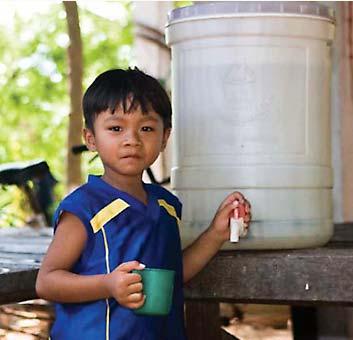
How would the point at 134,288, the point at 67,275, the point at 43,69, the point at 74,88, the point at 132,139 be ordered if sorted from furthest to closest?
1. the point at 43,69
2. the point at 74,88
3. the point at 132,139
4. the point at 67,275
5. the point at 134,288

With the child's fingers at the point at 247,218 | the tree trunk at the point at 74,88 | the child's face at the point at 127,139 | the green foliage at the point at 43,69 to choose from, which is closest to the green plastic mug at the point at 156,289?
the child's face at the point at 127,139

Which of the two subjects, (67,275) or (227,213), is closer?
(67,275)

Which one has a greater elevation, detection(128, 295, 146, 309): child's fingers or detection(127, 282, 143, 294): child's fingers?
detection(127, 282, 143, 294): child's fingers

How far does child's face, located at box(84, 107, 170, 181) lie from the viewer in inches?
84.4

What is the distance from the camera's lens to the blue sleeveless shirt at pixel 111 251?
206 centimetres

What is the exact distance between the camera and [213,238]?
235 cm

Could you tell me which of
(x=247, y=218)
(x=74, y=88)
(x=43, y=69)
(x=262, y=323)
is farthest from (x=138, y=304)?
(x=43, y=69)

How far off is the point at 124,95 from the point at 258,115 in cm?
39

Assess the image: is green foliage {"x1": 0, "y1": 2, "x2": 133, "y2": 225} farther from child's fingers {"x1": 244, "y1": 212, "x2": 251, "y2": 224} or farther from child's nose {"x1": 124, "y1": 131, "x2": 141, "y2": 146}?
child's nose {"x1": 124, "y1": 131, "x2": 141, "y2": 146}

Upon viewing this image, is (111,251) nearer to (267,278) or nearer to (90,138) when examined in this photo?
(90,138)

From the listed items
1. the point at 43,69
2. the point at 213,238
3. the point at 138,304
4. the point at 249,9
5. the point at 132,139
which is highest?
the point at 43,69

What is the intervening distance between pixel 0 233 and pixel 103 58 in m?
7.77

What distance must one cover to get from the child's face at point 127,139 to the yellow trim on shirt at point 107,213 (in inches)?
2.9

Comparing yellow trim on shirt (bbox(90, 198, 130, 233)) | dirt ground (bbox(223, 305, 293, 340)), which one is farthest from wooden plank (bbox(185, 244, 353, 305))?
dirt ground (bbox(223, 305, 293, 340))
